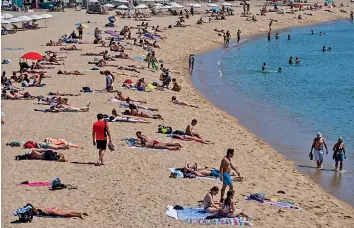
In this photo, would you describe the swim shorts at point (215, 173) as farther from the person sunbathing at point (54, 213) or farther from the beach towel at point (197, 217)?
the person sunbathing at point (54, 213)

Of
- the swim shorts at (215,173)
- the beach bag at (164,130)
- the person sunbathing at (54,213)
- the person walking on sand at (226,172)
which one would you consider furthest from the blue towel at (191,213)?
the beach bag at (164,130)

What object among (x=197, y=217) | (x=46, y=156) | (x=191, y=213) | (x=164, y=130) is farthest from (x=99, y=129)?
(x=164, y=130)

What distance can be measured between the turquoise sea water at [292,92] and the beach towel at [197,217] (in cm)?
443

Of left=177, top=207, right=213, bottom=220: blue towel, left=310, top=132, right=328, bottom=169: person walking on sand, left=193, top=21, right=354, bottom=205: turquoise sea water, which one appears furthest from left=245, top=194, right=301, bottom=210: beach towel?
left=310, top=132, right=328, bottom=169: person walking on sand

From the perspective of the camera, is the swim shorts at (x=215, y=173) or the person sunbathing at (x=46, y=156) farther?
the person sunbathing at (x=46, y=156)

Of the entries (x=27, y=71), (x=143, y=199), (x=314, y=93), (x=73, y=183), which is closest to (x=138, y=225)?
(x=143, y=199)

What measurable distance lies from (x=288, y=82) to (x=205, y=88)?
249 inches

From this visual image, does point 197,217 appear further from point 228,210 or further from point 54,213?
point 54,213

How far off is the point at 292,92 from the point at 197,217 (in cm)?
2172

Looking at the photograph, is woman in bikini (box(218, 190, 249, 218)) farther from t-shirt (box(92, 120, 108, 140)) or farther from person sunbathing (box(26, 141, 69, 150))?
person sunbathing (box(26, 141, 69, 150))

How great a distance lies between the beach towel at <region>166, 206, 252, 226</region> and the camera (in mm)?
11930

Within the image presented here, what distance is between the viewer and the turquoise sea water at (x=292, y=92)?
2065cm

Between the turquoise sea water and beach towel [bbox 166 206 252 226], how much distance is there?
4427 millimetres

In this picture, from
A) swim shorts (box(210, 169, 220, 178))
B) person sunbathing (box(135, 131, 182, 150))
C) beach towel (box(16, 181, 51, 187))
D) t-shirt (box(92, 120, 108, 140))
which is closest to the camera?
beach towel (box(16, 181, 51, 187))
